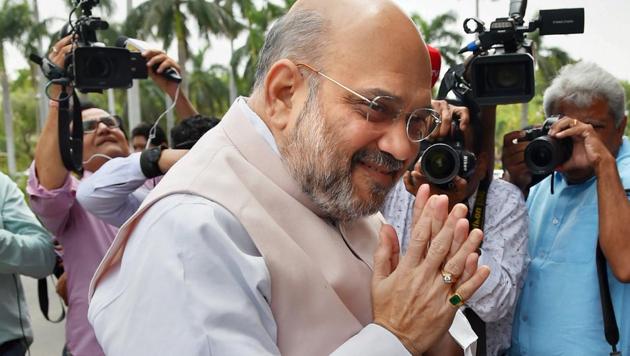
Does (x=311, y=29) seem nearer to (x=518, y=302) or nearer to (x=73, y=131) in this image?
(x=518, y=302)

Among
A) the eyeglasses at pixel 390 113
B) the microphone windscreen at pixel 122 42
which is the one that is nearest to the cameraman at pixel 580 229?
the eyeglasses at pixel 390 113

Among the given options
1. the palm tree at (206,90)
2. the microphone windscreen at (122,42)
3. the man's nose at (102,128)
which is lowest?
the palm tree at (206,90)

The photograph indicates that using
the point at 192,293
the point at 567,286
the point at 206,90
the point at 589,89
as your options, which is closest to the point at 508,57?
the point at 589,89

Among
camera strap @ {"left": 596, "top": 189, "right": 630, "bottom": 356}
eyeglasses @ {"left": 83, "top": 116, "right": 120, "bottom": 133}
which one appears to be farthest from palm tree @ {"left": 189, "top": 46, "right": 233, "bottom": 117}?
camera strap @ {"left": 596, "top": 189, "right": 630, "bottom": 356}

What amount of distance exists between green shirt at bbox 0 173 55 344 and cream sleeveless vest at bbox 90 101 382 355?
1.85m

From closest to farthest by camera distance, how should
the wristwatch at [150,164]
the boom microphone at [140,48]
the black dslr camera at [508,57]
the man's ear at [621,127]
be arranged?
1. the black dslr camera at [508,57]
2. the man's ear at [621,127]
3. the wristwatch at [150,164]
4. the boom microphone at [140,48]

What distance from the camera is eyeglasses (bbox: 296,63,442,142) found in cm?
153

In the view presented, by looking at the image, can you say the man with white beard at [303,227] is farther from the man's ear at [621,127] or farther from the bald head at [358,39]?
the man's ear at [621,127]

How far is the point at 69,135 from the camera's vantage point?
10.6 feet

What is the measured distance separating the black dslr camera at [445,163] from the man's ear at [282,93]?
3.64 ft

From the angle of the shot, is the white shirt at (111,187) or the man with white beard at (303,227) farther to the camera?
the white shirt at (111,187)

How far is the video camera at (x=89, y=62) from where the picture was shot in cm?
327

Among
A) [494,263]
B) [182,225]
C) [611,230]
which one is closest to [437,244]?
[182,225]

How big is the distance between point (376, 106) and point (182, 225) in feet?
1.69
